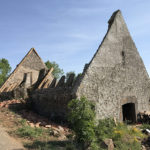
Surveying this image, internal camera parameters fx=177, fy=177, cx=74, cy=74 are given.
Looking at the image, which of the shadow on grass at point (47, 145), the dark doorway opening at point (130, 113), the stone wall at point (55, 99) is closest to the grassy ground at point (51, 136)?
the shadow on grass at point (47, 145)

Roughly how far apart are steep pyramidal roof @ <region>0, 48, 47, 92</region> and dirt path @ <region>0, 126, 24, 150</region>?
299 inches

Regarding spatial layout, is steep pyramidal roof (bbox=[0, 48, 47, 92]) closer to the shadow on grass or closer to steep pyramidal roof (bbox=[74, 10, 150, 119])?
steep pyramidal roof (bbox=[74, 10, 150, 119])

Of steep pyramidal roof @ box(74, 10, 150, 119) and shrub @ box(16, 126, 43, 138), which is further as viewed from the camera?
steep pyramidal roof @ box(74, 10, 150, 119)

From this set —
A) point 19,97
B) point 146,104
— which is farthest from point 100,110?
point 19,97

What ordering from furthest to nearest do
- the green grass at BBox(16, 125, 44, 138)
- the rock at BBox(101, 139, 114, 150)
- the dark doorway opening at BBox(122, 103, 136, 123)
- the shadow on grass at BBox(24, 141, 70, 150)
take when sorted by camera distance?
the dark doorway opening at BBox(122, 103, 136, 123) < the green grass at BBox(16, 125, 44, 138) < the rock at BBox(101, 139, 114, 150) < the shadow on grass at BBox(24, 141, 70, 150)

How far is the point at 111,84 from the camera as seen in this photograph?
9.23 m

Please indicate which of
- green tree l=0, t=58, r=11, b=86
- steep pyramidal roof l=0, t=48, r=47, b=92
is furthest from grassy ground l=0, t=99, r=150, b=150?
green tree l=0, t=58, r=11, b=86

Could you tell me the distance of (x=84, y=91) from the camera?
8070mm

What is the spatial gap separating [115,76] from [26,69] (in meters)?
8.39

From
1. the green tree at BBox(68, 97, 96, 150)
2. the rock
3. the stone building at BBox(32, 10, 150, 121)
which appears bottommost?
the rock

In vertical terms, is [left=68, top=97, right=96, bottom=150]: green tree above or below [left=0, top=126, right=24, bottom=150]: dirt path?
above

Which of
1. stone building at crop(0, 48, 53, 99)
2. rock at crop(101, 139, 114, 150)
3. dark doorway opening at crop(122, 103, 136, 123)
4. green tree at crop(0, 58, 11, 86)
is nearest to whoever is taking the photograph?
rock at crop(101, 139, 114, 150)

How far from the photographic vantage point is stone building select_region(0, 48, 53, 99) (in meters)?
12.2

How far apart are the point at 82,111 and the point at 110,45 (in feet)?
16.6
